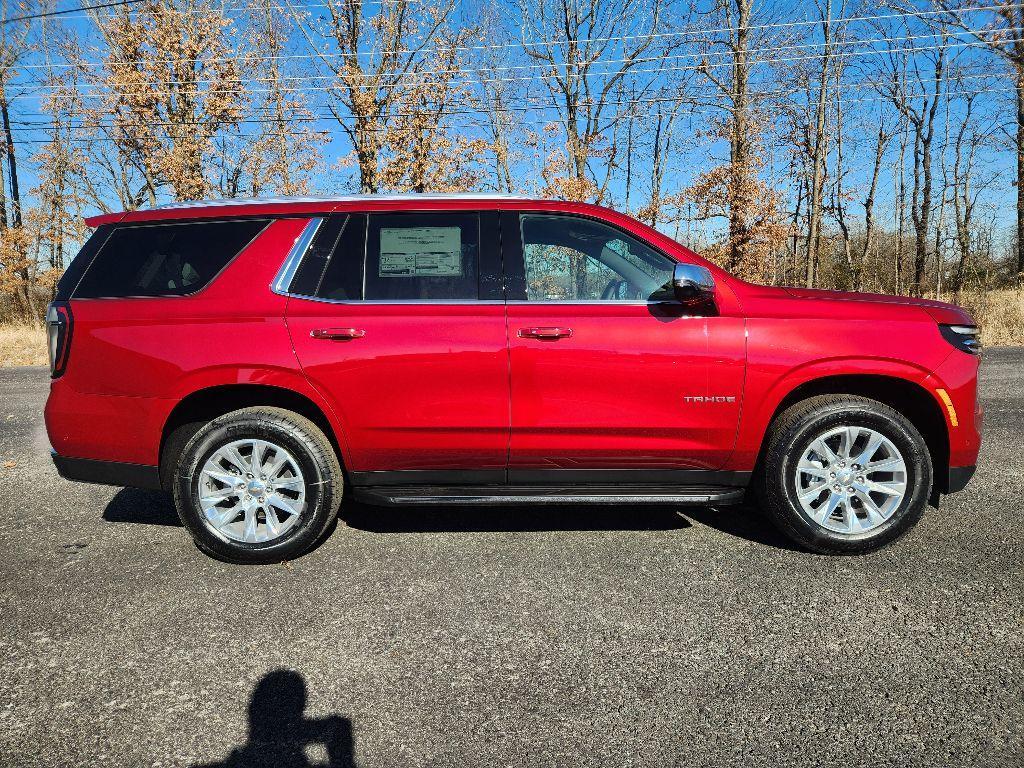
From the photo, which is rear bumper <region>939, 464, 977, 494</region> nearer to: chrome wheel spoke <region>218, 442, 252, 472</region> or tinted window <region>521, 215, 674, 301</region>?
tinted window <region>521, 215, 674, 301</region>

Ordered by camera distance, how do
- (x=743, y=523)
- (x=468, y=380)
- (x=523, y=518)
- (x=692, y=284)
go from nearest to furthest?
(x=692, y=284) < (x=468, y=380) < (x=743, y=523) < (x=523, y=518)

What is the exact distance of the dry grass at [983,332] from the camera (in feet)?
50.1

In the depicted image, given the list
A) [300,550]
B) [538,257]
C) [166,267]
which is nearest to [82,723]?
[300,550]

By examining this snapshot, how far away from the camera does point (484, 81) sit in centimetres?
2339

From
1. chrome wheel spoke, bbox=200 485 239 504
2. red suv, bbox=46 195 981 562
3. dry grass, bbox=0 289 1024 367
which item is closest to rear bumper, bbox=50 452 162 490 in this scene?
red suv, bbox=46 195 981 562

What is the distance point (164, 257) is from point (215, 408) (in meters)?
0.88

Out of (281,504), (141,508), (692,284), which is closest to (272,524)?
(281,504)

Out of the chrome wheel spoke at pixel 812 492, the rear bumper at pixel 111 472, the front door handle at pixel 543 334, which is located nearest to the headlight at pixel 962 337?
the chrome wheel spoke at pixel 812 492

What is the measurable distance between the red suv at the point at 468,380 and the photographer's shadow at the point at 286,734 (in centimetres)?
124

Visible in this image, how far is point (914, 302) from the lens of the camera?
356cm

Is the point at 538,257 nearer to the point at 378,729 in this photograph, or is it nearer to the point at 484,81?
the point at 378,729

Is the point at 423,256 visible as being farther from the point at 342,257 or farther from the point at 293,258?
the point at 293,258

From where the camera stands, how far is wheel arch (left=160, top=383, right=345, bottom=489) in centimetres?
351

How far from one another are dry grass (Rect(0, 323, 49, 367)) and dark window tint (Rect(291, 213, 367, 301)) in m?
14.9
